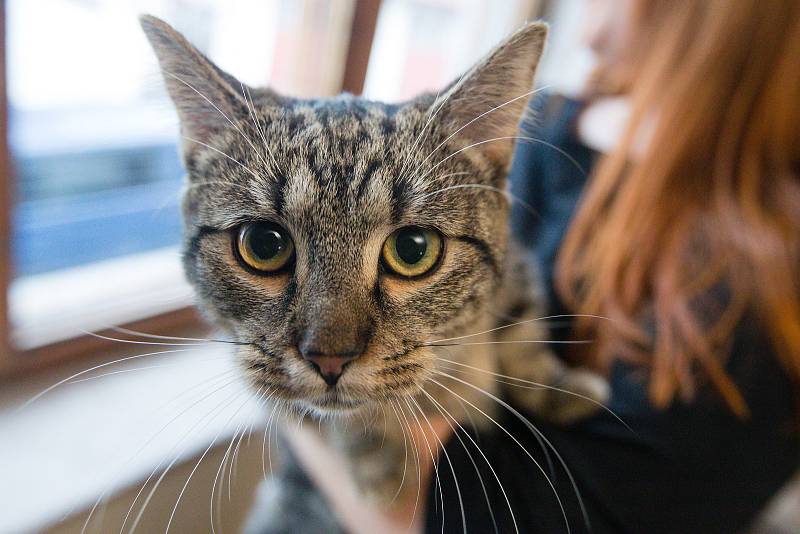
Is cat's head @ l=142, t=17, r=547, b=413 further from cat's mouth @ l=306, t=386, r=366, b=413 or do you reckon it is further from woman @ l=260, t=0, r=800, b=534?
woman @ l=260, t=0, r=800, b=534

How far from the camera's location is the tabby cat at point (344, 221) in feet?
1.87

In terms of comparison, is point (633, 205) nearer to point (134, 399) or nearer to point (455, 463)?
point (455, 463)

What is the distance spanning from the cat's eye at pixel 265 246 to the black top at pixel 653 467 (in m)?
0.38

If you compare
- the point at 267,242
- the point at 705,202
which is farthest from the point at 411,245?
the point at 705,202

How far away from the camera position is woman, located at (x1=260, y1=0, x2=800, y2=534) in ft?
2.46

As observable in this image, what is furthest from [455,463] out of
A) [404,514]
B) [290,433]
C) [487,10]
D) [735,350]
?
[487,10]

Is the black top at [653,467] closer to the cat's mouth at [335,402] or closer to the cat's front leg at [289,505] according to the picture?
the cat's mouth at [335,402]

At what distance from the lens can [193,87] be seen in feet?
1.94

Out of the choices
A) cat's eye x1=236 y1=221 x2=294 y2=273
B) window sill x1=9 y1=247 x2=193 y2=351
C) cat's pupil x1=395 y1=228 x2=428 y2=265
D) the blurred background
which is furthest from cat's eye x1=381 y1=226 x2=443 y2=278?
window sill x1=9 y1=247 x2=193 y2=351

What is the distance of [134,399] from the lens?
0.90 m

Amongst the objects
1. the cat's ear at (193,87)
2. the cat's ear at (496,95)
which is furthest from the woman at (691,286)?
the cat's ear at (193,87)

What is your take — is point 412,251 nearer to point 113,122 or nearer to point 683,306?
point 683,306

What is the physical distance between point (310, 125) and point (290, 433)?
1.91 ft

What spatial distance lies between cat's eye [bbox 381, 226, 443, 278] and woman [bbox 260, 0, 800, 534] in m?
0.24
